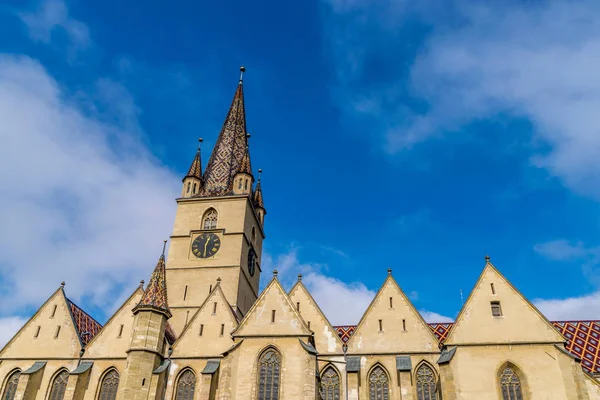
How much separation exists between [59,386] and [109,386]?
9.70 feet

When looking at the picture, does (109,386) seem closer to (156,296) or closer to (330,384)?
(156,296)

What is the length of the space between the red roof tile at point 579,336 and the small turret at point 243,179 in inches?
590

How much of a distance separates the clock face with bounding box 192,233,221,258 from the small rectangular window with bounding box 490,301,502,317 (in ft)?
64.8

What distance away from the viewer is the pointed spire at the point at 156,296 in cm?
2997

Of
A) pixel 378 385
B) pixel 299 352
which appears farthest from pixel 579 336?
pixel 299 352

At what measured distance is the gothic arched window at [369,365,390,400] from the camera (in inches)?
1064

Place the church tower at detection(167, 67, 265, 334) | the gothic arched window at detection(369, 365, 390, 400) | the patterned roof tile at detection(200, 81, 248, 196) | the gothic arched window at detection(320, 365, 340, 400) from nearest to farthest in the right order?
the gothic arched window at detection(369, 365, 390, 400) → the gothic arched window at detection(320, 365, 340, 400) → the church tower at detection(167, 67, 265, 334) → the patterned roof tile at detection(200, 81, 248, 196)

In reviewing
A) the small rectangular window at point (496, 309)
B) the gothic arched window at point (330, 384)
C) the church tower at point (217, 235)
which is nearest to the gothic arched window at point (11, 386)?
the church tower at point (217, 235)

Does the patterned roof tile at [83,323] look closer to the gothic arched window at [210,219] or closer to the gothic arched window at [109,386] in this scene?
the gothic arched window at [109,386]

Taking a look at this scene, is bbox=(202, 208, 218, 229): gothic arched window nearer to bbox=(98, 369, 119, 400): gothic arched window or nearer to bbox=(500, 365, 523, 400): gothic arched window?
bbox=(98, 369, 119, 400): gothic arched window

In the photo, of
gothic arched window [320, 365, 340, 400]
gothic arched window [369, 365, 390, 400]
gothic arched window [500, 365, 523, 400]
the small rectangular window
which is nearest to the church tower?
gothic arched window [320, 365, 340, 400]

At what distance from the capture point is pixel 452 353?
25.9 m

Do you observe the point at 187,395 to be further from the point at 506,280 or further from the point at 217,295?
the point at 506,280

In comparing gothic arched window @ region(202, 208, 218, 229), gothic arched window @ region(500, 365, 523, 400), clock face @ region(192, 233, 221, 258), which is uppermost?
gothic arched window @ region(202, 208, 218, 229)
